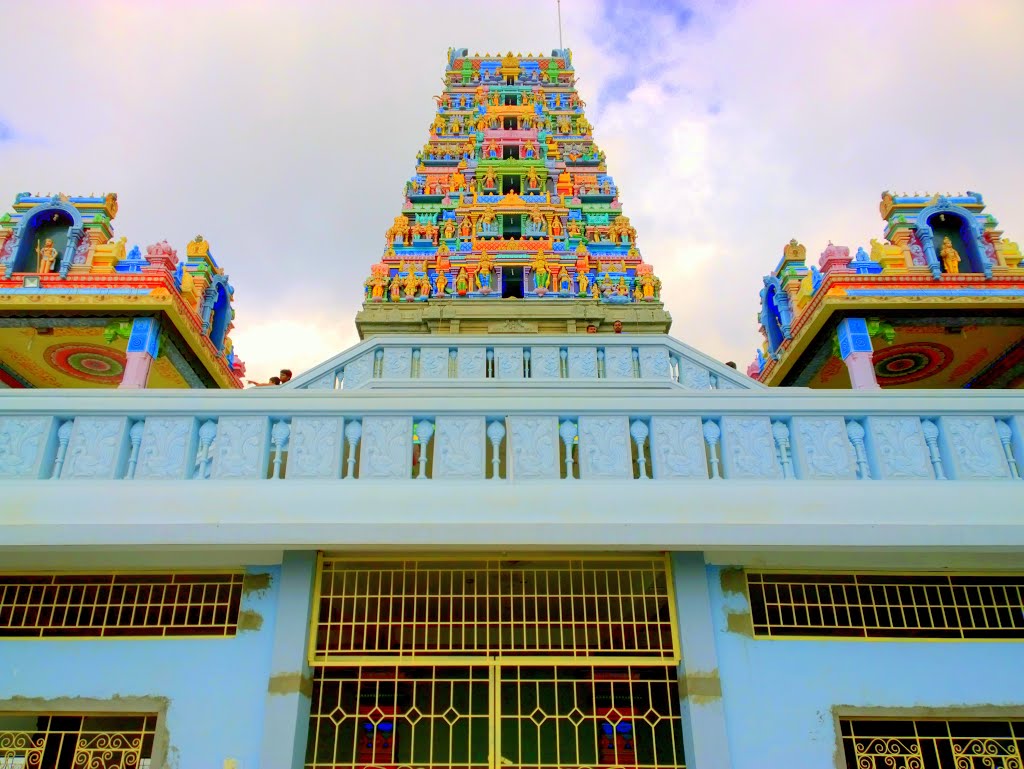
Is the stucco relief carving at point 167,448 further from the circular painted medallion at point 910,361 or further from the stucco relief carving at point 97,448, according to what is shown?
the circular painted medallion at point 910,361

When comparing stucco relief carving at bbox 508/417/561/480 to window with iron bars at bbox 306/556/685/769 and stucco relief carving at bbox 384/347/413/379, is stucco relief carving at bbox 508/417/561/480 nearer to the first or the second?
window with iron bars at bbox 306/556/685/769

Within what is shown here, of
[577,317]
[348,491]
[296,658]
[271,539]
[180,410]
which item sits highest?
[577,317]

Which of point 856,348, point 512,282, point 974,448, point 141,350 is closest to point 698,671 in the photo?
point 974,448

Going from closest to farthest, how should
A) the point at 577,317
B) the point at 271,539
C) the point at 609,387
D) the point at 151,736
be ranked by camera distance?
the point at 271,539, the point at 151,736, the point at 609,387, the point at 577,317

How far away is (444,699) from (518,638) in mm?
3417

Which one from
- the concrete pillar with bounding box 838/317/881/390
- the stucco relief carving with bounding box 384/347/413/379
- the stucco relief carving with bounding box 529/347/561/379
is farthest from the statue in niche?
the concrete pillar with bounding box 838/317/881/390

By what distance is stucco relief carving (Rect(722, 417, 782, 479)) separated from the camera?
5449 mm

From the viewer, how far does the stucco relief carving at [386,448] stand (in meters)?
5.39

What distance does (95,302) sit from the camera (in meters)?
12.9

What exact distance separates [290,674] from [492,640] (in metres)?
1.47

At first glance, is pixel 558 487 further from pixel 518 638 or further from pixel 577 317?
pixel 577 317

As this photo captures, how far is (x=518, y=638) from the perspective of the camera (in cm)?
559

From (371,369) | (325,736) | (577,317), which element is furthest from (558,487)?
(577,317)

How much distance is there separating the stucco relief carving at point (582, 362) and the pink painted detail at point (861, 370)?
618cm
